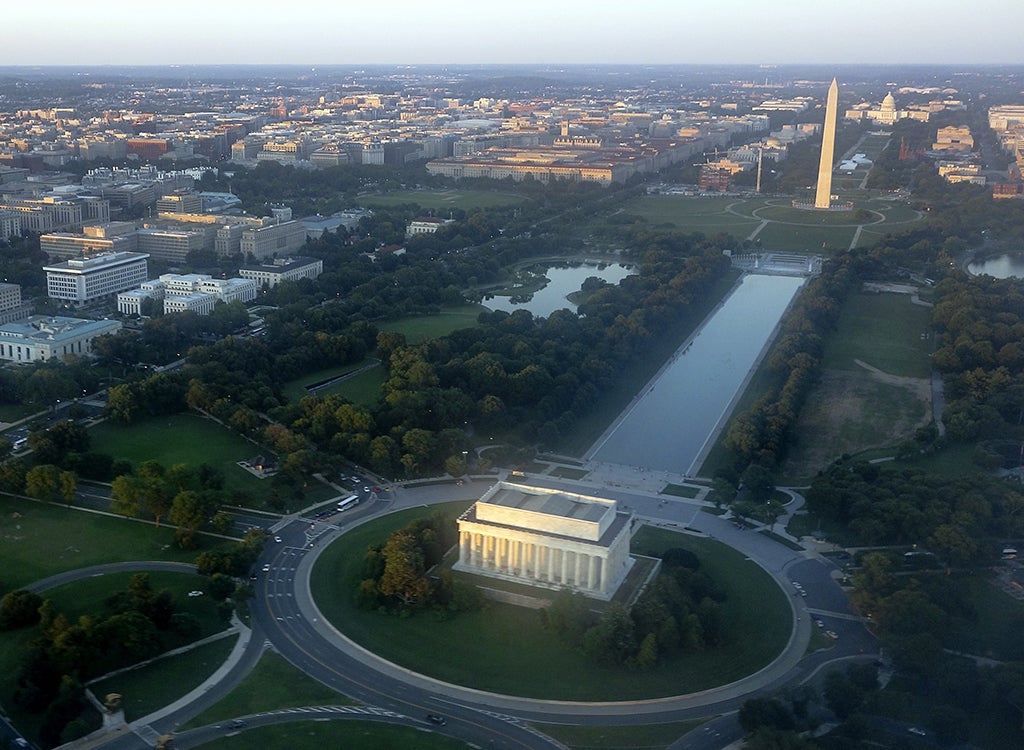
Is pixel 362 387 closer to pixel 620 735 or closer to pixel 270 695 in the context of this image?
pixel 270 695

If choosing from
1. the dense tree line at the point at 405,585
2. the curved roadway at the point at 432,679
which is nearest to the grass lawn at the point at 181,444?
the curved roadway at the point at 432,679

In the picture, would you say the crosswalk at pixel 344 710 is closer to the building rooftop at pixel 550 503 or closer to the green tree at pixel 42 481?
the building rooftop at pixel 550 503

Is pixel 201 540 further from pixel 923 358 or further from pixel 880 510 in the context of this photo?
pixel 923 358

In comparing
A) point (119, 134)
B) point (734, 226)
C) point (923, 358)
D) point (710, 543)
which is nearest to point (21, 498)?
point (710, 543)

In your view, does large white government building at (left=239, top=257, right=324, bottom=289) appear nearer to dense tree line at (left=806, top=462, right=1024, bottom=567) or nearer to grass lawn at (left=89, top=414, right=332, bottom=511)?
grass lawn at (left=89, top=414, right=332, bottom=511)

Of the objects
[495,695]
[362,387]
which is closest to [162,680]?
[495,695]

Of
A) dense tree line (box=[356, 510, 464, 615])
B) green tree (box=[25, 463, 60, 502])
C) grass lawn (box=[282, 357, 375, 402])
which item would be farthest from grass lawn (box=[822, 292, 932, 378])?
green tree (box=[25, 463, 60, 502])
